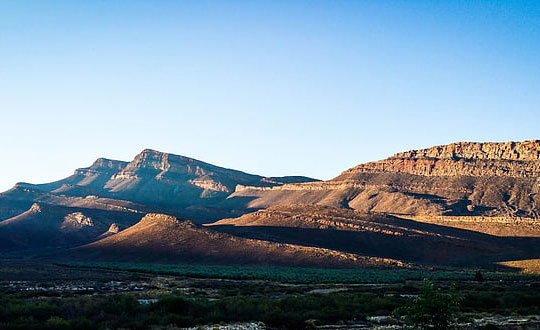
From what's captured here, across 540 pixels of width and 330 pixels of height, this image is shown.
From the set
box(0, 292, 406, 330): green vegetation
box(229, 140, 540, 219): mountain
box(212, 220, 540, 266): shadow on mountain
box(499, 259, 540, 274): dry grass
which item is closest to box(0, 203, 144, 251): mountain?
box(212, 220, 540, 266): shadow on mountain

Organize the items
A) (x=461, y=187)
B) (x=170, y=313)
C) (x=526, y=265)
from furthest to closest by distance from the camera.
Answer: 1. (x=461, y=187)
2. (x=526, y=265)
3. (x=170, y=313)

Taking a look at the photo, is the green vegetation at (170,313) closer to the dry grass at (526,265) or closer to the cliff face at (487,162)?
the dry grass at (526,265)

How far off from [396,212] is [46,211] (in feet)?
335

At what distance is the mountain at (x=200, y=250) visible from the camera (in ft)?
292

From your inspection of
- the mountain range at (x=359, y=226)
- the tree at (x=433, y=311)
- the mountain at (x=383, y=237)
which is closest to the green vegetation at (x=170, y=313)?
the tree at (x=433, y=311)

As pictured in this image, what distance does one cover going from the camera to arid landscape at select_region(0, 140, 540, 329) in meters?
42.1

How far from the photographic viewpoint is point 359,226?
11694 cm

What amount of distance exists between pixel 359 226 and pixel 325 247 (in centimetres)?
1383

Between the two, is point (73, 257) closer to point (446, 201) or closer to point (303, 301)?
point (303, 301)

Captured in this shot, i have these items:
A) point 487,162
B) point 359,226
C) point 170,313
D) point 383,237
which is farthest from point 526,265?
point 487,162

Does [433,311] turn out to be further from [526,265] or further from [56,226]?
[56,226]

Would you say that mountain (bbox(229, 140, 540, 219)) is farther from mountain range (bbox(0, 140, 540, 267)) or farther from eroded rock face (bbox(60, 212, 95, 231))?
eroded rock face (bbox(60, 212, 95, 231))

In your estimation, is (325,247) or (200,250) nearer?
(200,250)

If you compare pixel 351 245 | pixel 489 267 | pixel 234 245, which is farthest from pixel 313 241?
pixel 489 267
